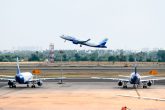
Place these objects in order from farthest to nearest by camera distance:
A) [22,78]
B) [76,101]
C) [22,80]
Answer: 1. [22,80]
2. [22,78]
3. [76,101]

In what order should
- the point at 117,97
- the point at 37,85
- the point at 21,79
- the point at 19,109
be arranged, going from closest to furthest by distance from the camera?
the point at 19,109 → the point at 117,97 → the point at 21,79 → the point at 37,85

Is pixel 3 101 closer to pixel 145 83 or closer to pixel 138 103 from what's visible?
pixel 138 103

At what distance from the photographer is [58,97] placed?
77.1 metres

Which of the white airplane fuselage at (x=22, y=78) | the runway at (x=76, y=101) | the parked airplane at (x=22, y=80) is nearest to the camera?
the runway at (x=76, y=101)

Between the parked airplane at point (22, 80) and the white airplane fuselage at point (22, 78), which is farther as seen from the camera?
the parked airplane at point (22, 80)

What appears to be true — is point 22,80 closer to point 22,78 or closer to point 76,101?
point 22,78

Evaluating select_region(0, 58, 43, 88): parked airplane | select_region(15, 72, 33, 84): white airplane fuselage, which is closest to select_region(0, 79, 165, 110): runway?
select_region(15, 72, 33, 84): white airplane fuselage

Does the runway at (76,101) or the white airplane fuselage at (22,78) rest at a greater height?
the white airplane fuselage at (22,78)

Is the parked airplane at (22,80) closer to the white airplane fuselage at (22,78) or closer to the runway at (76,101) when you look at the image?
the white airplane fuselage at (22,78)

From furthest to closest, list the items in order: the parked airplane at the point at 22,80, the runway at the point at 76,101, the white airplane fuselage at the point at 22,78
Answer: the parked airplane at the point at 22,80
the white airplane fuselage at the point at 22,78
the runway at the point at 76,101

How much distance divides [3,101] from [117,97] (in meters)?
17.7


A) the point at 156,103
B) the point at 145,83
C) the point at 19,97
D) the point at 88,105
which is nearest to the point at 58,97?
the point at 19,97

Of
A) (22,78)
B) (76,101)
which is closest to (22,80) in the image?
(22,78)

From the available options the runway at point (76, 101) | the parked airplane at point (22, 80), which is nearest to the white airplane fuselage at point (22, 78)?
the parked airplane at point (22, 80)
